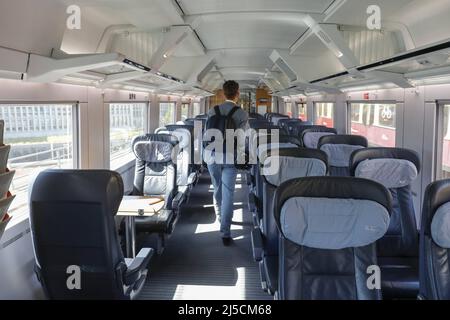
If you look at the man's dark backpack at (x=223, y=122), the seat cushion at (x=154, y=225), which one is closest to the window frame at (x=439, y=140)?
the man's dark backpack at (x=223, y=122)

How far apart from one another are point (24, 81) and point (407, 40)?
4591 millimetres

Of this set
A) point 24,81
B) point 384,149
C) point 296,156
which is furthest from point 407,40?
point 24,81

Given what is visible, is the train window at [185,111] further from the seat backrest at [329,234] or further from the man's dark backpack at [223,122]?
the seat backrest at [329,234]

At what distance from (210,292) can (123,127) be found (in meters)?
4.26

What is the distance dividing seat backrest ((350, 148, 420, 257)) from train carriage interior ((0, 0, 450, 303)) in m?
0.01

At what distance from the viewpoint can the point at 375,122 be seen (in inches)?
272

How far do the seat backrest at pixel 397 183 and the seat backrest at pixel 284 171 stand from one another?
0.37 metres

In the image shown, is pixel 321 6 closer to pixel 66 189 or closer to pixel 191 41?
pixel 191 41

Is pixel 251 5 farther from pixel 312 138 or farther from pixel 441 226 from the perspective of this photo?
pixel 441 226

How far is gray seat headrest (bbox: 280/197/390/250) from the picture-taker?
2.11 metres

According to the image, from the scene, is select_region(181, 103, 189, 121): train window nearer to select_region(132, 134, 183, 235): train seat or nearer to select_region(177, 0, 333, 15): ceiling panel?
select_region(132, 134, 183, 235): train seat
